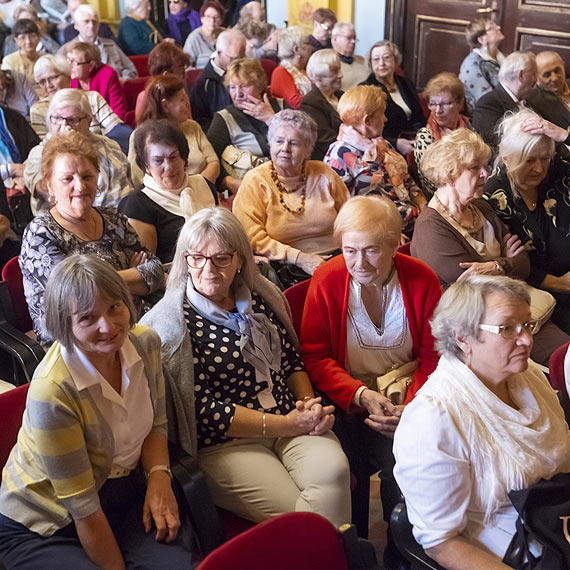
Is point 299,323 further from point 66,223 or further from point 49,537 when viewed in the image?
point 49,537

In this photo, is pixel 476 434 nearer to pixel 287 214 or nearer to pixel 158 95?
pixel 287 214

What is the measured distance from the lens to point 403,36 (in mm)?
7582

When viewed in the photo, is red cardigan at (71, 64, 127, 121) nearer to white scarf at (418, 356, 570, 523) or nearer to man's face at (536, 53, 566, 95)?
man's face at (536, 53, 566, 95)

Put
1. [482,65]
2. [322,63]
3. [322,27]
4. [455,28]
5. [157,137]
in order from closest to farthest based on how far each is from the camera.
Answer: [157,137], [322,63], [482,65], [322,27], [455,28]

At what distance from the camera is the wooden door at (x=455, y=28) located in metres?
6.34

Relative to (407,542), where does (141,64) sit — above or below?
above

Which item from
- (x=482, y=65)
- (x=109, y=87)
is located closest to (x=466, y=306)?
(x=109, y=87)

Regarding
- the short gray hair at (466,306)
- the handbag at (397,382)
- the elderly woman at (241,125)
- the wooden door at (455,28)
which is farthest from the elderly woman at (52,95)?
the wooden door at (455,28)

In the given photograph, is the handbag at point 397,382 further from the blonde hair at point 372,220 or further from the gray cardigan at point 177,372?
the gray cardigan at point 177,372

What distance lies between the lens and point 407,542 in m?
1.67

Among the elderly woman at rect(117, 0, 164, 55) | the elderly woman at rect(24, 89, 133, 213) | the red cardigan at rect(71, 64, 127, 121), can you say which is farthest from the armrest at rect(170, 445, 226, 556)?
the elderly woman at rect(117, 0, 164, 55)

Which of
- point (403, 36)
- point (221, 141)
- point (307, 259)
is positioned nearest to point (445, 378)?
point (307, 259)

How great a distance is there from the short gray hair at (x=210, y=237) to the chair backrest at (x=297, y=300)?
10.2 inches

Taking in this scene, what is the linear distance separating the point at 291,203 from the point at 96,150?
1009 millimetres
